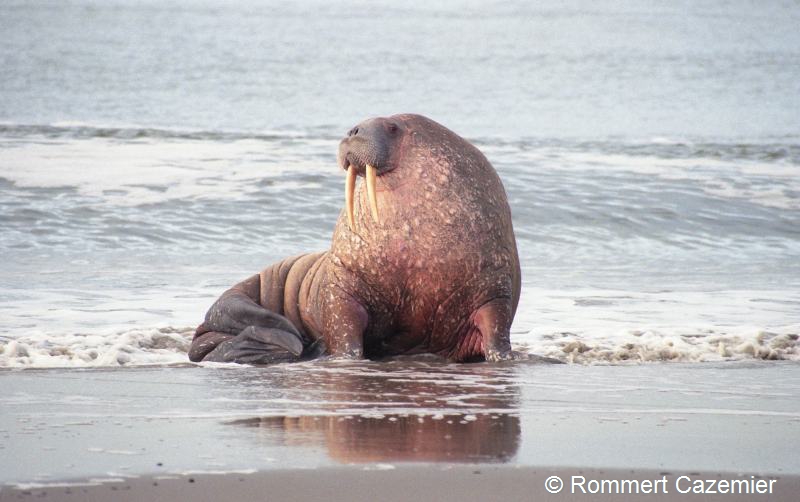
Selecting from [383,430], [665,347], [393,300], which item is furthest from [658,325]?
[383,430]

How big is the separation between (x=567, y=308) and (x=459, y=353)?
2.36 m

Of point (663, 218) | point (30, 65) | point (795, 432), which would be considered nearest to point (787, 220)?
point (663, 218)

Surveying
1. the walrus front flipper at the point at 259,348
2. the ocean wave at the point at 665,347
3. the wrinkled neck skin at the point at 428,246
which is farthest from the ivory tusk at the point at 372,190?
the ocean wave at the point at 665,347

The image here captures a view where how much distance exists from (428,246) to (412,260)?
0.35ft

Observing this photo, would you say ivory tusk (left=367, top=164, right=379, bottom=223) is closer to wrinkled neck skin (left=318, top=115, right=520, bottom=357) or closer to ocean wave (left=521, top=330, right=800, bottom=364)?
wrinkled neck skin (left=318, top=115, right=520, bottom=357)

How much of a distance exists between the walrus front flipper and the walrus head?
0.75 m

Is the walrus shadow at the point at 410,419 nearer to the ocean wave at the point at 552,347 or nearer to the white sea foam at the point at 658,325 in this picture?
the ocean wave at the point at 552,347

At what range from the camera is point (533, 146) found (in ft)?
73.2

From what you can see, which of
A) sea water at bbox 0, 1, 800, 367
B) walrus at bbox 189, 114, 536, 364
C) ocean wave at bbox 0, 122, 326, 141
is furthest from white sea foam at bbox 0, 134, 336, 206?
walrus at bbox 189, 114, 536, 364

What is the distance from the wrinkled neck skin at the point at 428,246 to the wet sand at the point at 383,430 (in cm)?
36

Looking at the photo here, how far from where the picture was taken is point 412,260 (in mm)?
6453

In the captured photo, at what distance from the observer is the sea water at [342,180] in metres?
8.30

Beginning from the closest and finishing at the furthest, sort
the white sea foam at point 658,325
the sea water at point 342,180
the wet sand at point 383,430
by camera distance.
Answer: the wet sand at point 383,430, the white sea foam at point 658,325, the sea water at point 342,180

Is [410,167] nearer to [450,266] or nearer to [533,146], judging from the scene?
[450,266]
